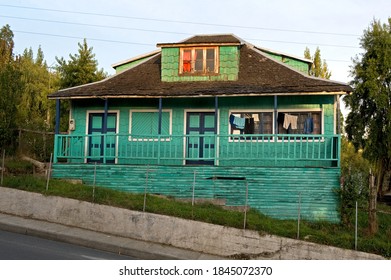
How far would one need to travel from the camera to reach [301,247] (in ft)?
34.0

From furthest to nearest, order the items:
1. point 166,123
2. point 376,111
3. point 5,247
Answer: point 376,111 < point 166,123 < point 5,247

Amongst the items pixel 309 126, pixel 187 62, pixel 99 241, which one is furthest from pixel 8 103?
pixel 309 126

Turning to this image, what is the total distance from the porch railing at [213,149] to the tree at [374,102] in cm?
815

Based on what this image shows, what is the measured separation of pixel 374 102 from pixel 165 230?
1498 cm

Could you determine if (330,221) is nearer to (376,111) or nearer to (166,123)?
(166,123)

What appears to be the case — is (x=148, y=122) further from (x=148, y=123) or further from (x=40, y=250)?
(x=40, y=250)

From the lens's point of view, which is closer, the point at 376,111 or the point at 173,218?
the point at 173,218

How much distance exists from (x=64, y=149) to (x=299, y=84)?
8.99m

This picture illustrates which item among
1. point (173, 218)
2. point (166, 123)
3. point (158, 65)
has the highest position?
point (158, 65)

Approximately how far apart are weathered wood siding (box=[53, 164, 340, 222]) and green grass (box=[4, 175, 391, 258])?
1.50 ft

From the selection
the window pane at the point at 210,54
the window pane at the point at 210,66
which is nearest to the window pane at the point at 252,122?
the window pane at the point at 210,66

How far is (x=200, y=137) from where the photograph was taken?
1578 centimetres

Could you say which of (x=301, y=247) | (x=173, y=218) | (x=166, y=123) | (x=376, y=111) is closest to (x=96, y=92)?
(x=166, y=123)

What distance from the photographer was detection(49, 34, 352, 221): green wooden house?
13.0m
